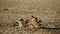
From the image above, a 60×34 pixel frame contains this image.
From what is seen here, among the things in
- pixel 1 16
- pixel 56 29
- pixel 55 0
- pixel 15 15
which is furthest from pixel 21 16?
pixel 55 0

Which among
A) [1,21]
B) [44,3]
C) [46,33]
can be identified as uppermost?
[44,3]

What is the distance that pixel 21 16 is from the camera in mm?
1691

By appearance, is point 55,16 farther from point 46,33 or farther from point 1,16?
point 1,16

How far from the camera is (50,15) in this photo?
1.74 m

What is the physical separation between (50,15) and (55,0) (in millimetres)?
558

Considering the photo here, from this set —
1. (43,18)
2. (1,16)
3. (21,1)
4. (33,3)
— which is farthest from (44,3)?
(1,16)

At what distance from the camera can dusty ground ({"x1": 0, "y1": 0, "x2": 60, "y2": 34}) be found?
141 centimetres

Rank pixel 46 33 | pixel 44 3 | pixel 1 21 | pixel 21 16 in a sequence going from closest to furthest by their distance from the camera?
1. pixel 46 33
2. pixel 1 21
3. pixel 21 16
4. pixel 44 3

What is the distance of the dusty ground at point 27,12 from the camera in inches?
55.4

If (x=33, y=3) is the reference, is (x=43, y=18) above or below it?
below

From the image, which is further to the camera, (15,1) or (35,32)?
(15,1)

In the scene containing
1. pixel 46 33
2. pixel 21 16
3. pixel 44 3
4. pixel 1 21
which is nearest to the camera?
pixel 46 33

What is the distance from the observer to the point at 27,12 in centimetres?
184

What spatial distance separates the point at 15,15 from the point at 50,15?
1.32 ft
